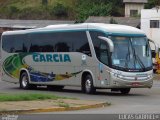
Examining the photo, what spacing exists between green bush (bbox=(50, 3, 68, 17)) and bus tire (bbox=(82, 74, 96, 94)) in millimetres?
65379

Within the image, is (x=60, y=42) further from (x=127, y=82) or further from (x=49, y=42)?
(x=127, y=82)

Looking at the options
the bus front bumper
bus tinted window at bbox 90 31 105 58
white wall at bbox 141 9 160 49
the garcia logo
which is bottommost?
white wall at bbox 141 9 160 49

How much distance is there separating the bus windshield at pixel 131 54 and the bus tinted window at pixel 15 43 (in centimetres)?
750

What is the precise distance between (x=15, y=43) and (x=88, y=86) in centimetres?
757

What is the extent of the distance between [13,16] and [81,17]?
40.1 feet

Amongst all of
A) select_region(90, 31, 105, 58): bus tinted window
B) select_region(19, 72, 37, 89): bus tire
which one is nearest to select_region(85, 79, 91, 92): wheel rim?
select_region(90, 31, 105, 58): bus tinted window

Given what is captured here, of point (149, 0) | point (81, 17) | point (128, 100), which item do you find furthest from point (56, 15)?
point (128, 100)

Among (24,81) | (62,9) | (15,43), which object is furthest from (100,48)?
(62,9)

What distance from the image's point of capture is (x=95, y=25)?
97.5 feet

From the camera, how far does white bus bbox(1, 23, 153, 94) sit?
1115 inches

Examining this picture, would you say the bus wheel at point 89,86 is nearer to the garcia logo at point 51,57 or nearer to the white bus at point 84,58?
Answer: the white bus at point 84,58

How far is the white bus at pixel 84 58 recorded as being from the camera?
28.3m

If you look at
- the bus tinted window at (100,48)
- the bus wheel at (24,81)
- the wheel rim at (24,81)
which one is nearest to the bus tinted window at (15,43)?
the bus wheel at (24,81)

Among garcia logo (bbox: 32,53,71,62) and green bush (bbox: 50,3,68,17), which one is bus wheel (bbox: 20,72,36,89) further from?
green bush (bbox: 50,3,68,17)
